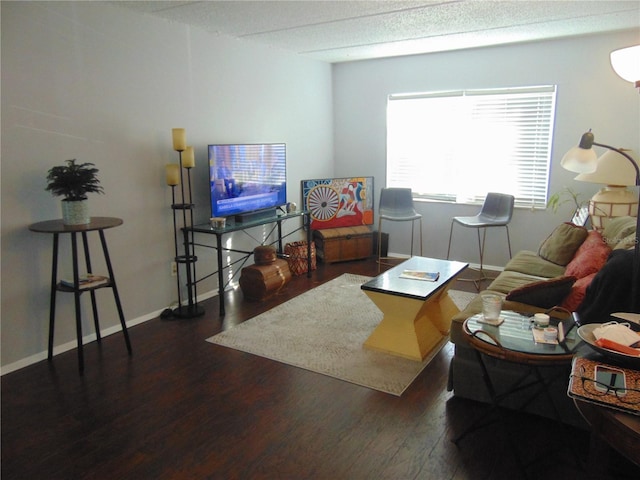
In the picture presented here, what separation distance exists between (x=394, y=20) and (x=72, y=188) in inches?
108

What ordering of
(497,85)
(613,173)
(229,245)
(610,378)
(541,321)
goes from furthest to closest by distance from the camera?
(497,85) → (229,245) → (613,173) → (541,321) → (610,378)

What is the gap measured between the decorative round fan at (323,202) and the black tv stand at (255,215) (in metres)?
0.99

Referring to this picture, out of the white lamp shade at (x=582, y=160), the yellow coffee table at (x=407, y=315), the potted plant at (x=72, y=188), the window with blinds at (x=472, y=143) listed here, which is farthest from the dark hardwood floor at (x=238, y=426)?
the window with blinds at (x=472, y=143)

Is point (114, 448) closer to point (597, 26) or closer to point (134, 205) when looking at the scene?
point (134, 205)

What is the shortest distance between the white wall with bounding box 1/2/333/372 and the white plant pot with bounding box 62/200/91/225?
27 cm

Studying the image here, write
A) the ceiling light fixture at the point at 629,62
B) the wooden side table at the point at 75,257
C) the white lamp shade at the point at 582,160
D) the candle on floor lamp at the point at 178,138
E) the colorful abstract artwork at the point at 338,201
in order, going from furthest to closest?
1. the colorful abstract artwork at the point at 338,201
2. the candle on floor lamp at the point at 178,138
3. the wooden side table at the point at 75,257
4. the white lamp shade at the point at 582,160
5. the ceiling light fixture at the point at 629,62

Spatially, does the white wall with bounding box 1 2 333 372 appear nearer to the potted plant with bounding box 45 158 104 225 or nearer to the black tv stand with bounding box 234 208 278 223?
the potted plant with bounding box 45 158 104 225

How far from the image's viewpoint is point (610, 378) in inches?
53.2

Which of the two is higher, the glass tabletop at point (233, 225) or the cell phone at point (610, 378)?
the glass tabletop at point (233, 225)

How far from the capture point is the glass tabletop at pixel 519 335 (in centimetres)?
192

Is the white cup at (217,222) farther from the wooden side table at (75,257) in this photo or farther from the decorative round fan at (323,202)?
the decorative round fan at (323,202)

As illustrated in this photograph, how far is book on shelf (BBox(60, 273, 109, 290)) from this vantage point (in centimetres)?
295

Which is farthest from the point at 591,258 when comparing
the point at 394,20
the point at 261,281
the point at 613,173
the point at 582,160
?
the point at 261,281

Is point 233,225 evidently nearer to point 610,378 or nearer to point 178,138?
point 178,138
